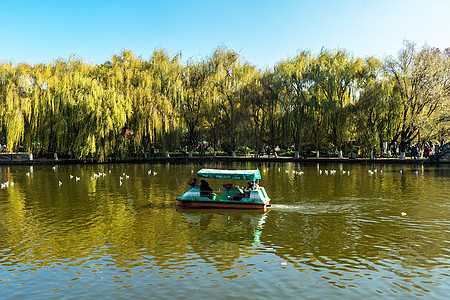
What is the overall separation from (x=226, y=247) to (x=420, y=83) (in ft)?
155

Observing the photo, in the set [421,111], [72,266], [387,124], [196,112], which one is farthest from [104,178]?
[421,111]

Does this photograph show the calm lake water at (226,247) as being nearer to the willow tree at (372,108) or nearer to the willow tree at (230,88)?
the willow tree at (372,108)

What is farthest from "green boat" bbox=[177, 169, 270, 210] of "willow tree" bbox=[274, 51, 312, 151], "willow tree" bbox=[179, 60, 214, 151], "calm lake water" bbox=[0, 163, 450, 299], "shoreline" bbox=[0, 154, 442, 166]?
"willow tree" bbox=[179, 60, 214, 151]

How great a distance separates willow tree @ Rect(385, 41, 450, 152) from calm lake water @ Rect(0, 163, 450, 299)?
29.4 m

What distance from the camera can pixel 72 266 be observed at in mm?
11781

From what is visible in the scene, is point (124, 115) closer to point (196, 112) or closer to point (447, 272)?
point (196, 112)

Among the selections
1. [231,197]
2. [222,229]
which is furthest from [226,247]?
[231,197]

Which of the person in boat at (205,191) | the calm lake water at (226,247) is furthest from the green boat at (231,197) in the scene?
the calm lake water at (226,247)

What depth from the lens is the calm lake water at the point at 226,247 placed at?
33.3 feet

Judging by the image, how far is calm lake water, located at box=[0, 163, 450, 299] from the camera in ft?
33.3

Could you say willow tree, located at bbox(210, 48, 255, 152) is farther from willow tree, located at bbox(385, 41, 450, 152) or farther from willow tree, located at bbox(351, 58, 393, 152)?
willow tree, located at bbox(385, 41, 450, 152)

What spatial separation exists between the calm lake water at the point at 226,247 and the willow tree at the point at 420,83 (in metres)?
29.4

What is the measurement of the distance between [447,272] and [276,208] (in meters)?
10.2

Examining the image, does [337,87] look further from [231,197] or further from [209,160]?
[231,197]
